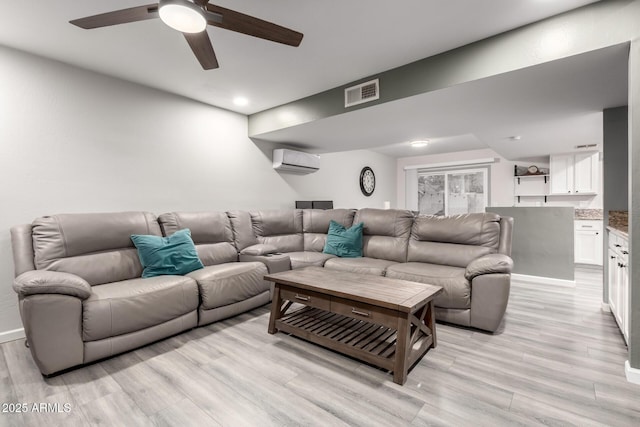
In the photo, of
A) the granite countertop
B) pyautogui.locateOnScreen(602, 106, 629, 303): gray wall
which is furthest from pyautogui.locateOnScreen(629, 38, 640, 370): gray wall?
the granite countertop

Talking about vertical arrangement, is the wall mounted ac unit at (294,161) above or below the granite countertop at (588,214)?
above

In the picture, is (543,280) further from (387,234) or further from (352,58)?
(352,58)

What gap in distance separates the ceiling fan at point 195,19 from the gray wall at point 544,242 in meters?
4.02

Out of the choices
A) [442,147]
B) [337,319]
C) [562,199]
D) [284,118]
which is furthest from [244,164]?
[562,199]

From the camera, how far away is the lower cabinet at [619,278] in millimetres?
2221

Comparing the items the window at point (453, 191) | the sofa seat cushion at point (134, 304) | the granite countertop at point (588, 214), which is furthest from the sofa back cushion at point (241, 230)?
the granite countertop at point (588, 214)

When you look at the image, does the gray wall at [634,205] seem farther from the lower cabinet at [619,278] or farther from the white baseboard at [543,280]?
the white baseboard at [543,280]

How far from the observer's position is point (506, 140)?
4.57m

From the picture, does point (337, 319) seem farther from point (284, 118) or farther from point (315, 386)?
point (284, 118)

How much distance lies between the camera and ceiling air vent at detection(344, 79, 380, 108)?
3.01m

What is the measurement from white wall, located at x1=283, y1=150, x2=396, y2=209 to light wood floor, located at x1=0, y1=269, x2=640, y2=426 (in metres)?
3.49

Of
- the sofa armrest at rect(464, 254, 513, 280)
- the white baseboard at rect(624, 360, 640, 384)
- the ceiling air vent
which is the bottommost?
the white baseboard at rect(624, 360, 640, 384)

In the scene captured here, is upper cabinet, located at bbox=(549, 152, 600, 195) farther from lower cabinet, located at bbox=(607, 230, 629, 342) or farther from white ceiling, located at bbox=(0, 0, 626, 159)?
lower cabinet, located at bbox=(607, 230, 629, 342)

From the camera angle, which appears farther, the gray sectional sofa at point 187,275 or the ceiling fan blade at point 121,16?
the gray sectional sofa at point 187,275
